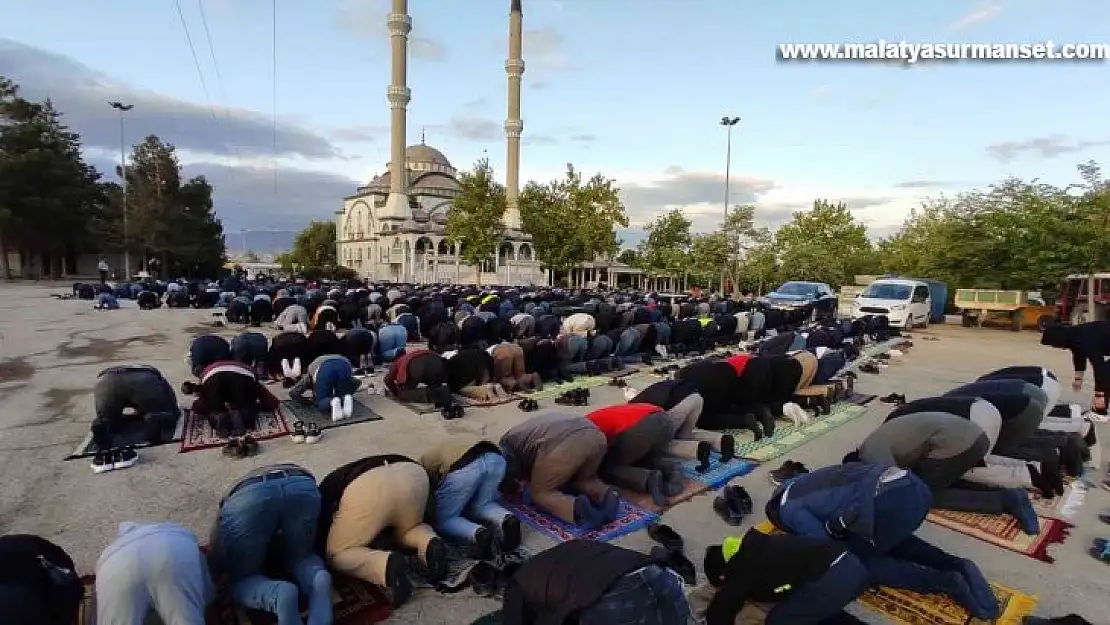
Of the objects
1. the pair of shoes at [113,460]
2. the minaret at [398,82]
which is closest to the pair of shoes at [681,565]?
the pair of shoes at [113,460]

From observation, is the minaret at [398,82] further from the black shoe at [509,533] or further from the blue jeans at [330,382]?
the black shoe at [509,533]

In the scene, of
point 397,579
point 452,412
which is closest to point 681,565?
point 397,579

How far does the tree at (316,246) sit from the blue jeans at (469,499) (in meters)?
76.7

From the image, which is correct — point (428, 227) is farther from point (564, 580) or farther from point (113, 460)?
point (564, 580)

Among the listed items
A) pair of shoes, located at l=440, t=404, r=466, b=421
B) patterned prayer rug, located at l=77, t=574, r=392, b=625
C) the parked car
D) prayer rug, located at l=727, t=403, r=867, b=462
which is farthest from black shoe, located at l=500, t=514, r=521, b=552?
the parked car

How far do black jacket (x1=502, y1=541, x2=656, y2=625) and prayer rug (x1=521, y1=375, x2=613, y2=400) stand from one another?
554 cm

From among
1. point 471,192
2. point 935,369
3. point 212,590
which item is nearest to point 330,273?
point 471,192

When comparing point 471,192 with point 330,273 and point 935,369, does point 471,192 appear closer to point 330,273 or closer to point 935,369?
point 330,273

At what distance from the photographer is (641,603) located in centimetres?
220

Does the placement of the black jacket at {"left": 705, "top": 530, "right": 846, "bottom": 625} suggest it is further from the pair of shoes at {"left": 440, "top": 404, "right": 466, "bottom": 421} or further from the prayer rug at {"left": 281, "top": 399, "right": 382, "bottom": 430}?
the prayer rug at {"left": 281, "top": 399, "right": 382, "bottom": 430}

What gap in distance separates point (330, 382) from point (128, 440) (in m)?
2.07

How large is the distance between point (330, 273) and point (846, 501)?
5406 centimetres

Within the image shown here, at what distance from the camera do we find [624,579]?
2209 mm

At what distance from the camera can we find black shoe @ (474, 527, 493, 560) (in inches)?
138
